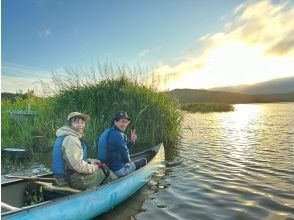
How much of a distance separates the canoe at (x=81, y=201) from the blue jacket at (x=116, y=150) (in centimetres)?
50

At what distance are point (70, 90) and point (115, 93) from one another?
2201mm

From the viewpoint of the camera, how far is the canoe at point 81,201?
5767 millimetres

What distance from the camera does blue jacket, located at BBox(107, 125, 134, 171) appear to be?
28.4ft

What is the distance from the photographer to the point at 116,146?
8.76 metres

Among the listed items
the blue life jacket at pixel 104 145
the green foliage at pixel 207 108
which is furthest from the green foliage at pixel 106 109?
the green foliage at pixel 207 108

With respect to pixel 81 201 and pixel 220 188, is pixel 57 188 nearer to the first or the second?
pixel 81 201

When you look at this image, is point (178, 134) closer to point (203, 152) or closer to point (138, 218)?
point (203, 152)

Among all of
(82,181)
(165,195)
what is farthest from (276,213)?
(82,181)

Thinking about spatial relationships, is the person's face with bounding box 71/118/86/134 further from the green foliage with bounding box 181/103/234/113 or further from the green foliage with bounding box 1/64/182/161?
the green foliage with bounding box 181/103/234/113

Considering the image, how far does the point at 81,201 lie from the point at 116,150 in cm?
218

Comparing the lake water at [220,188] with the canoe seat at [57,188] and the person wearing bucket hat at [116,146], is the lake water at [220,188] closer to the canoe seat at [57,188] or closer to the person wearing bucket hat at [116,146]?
the person wearing bucket hat at [116,146]

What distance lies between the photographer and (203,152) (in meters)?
16.0

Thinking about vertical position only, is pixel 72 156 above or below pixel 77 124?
below

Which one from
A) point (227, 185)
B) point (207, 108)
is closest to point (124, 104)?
point (227, 185)
